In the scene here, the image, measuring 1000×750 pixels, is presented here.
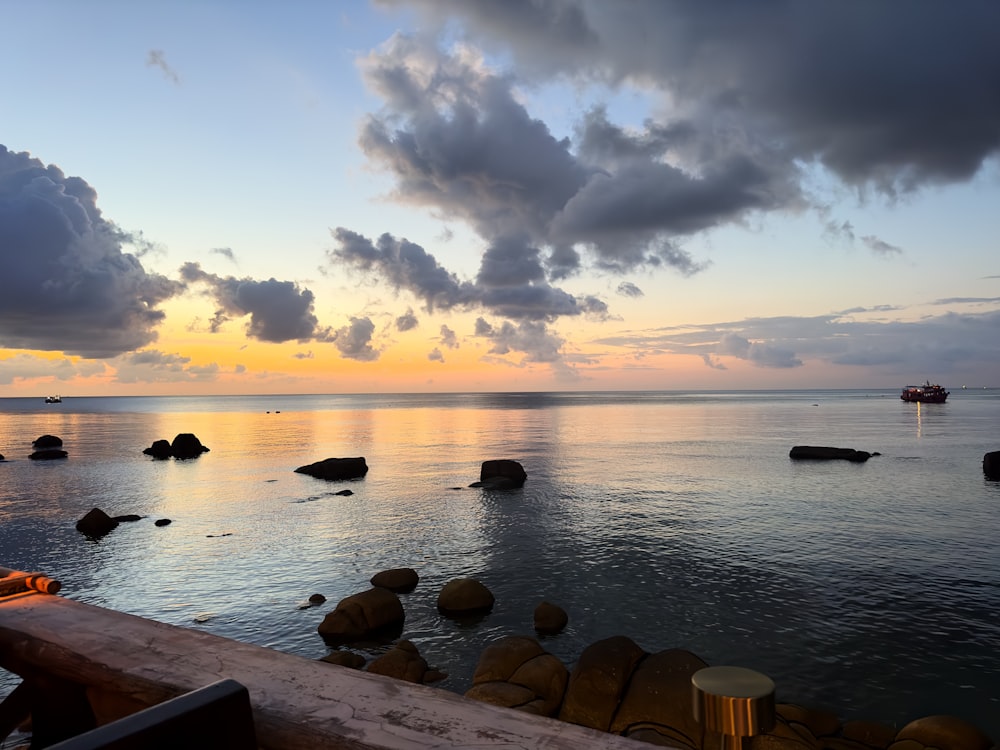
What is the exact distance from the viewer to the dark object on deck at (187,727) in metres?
1.88

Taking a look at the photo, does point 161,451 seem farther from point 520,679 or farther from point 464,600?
point 520,679

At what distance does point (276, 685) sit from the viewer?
312cm

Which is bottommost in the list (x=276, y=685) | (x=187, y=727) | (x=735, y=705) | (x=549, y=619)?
(x=549, y=619)

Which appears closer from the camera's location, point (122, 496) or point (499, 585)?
point (499, 585)

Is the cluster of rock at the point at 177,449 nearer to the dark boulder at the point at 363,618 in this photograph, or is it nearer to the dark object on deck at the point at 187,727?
the dark boulder at the point at 363,618

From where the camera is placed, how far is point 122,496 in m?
45.1

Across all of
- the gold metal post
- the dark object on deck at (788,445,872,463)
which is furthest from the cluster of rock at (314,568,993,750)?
the dark object on deck at (788,445,872,463)

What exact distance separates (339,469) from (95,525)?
879 inches

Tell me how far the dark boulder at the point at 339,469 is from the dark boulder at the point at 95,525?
21155mm

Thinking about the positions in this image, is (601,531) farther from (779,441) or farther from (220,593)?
(779,441)

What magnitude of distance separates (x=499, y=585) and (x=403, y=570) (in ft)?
12.1

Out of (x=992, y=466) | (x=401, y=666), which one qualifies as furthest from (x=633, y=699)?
(x=992, y=466)

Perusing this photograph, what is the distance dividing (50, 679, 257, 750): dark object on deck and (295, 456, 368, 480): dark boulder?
173 feet

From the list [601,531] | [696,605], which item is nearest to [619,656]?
[696,605]
